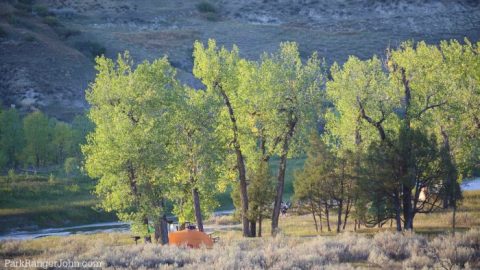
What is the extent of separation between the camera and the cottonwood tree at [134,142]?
3534 centimetres

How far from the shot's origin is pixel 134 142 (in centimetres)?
3506

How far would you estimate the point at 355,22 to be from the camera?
7589 inches

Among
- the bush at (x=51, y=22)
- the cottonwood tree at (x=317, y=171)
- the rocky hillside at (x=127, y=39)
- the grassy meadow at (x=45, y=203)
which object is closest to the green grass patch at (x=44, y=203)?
the grassy meadow at (x=45, y=203)

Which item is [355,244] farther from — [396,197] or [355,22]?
[355,22]

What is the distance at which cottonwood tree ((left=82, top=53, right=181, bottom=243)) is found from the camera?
35344 millimetres

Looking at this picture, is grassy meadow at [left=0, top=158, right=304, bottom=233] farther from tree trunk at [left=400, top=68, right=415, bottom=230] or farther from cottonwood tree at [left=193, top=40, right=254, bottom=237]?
cottonwood tree at [left=193, top=40, right=254, bottom=237]

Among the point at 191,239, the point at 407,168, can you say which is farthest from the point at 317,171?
the point at 191,239

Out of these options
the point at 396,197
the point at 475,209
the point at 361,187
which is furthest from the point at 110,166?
the point at 475,209

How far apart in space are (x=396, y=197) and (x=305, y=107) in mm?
8049

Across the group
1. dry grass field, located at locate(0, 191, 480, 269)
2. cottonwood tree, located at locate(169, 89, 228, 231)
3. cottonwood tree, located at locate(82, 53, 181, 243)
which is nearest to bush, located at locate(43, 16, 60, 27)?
cottonwood tree, located at locate(82, 53, 181, 243)

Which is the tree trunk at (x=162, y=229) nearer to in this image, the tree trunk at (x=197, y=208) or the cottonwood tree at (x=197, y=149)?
the cottonwood tree at (x=197, y=149)

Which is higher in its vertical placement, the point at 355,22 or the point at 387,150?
the point at 355,22

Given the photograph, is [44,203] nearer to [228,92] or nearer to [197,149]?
[197,149]

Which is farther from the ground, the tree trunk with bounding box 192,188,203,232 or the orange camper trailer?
the tree trunk with bounding box 192,188,203,232
